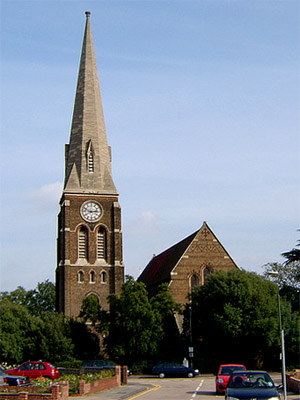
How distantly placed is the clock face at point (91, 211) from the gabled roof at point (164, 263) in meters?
9.80

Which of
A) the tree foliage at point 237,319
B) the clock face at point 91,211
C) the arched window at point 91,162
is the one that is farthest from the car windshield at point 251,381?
the arched window at point 91,162

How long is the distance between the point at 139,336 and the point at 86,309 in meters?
6.12

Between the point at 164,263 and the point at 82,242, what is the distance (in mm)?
13198

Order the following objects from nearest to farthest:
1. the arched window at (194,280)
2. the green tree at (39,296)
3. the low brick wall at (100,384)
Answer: the low brick wall at (100,384)
the arched window at (194,280)
the green tree at (39,296)

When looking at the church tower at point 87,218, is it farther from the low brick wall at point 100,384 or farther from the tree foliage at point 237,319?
the low brick wall at point 100,384

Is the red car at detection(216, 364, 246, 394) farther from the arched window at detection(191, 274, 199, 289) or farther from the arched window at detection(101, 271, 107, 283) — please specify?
the arched window at detection(101, 271, 107, 283)

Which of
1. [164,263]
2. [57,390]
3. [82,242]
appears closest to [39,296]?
[164,263]

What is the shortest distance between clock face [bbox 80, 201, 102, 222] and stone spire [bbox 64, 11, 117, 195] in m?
1.41

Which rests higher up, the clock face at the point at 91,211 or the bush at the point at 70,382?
the clock face at the point at 91,211

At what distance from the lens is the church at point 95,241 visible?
67.7 metres

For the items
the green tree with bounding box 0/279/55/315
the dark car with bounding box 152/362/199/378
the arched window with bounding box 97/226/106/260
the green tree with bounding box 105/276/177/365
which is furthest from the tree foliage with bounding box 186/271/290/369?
the green tree with bounding box 0/279/55/315

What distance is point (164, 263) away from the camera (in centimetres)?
7850

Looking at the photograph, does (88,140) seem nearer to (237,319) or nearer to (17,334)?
(17,334)

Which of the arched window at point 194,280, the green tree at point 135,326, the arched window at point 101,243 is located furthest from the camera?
the arched window at point 101,243
